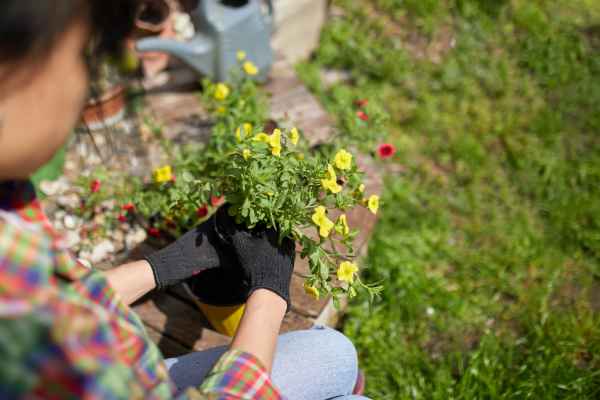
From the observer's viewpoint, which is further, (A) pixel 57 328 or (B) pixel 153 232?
(B) pixel 153 232

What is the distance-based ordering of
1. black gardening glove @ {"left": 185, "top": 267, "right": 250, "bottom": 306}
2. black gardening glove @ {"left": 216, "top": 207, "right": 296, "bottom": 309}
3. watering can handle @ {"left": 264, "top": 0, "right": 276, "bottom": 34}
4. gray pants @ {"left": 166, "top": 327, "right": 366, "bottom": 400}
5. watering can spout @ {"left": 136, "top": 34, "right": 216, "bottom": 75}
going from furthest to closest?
1. watering can handle @ {"left": 264, "top": 0, "right": 276, "bottom": 34}
2. watering can spout @ {"left": 136, "top": 34, "right": 216, "bottom": 75}
3. black gardening glove @ {"left": 185, "top": 267, "right": 250, "bottom": 306}
4. gray pants @ {"left": 166, "top": 327, "right": 366, "bottom": 400}
5. black gardening glove @ {"left": 216, "top": 207, "right": 296, "bottom": 309}

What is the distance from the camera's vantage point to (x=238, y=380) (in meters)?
0.93

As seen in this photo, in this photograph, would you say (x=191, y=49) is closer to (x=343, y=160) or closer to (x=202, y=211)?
(x=202, y=211)

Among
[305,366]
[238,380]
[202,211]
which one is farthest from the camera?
[202,211]

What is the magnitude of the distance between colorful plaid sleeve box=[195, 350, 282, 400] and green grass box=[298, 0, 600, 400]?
0.98 metres

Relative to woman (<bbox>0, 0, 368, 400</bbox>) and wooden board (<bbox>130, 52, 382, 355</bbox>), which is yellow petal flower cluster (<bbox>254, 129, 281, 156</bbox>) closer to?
wooden board (<bbox>130, 52, 382, 355</bbox>)

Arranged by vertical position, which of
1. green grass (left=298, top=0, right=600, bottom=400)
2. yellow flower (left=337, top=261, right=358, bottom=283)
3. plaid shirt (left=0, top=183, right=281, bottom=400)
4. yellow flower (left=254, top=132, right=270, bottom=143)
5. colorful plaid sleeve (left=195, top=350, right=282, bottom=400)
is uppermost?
plaid shirt (left=0, top=183, right=281, bottom=400)

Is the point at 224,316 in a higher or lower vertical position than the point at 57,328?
lower

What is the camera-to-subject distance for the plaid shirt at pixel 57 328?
67cm

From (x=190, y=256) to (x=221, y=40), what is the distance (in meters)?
1.10

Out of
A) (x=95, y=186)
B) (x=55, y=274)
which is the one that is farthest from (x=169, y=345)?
(x=55, y=274)

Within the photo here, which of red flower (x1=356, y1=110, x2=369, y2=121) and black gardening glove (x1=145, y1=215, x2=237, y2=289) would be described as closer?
black gardening glove (x1=145, y1=215, x2=237, y2=289)

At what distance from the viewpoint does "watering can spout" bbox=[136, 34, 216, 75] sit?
2.08 meters

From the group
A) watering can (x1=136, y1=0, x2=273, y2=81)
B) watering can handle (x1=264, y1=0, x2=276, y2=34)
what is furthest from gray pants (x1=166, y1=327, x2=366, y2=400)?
watering can handle (x1=264, y1=0, x2=276, y2=34)
